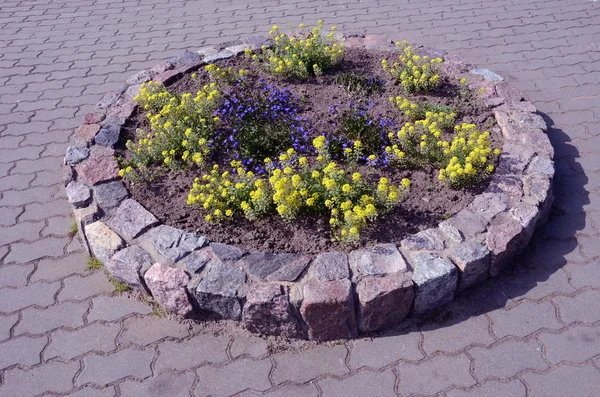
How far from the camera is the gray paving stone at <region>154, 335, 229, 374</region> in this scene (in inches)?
128

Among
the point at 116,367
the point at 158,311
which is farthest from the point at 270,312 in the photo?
the point at 116,367

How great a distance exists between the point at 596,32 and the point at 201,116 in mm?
5277

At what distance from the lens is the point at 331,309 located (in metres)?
3.18

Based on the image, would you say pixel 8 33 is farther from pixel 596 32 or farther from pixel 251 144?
pixel 596 32

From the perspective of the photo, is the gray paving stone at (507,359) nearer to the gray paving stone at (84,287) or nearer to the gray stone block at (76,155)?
the gray paving stone at (84,287)

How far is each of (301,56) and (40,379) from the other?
378cm

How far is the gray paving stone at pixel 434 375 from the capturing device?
3.05 metres

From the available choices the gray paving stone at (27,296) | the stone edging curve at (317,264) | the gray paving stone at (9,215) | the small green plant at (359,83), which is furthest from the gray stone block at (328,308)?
the gray paving stone at (9,215)

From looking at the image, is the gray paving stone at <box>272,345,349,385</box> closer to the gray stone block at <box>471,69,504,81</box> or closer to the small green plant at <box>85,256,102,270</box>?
the small green plant at <box>85,256,102,270</box>

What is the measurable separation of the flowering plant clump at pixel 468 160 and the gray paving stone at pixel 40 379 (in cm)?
284

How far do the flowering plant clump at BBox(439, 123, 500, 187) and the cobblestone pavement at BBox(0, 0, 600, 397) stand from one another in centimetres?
66

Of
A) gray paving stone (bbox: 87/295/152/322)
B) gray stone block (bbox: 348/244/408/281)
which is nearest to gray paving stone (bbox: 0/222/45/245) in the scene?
gray paving stone (bbox: 87/295/152/322)

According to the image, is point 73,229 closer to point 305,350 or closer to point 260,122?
point 260,122

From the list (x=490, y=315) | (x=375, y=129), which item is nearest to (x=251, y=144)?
(x=375, y=129)
